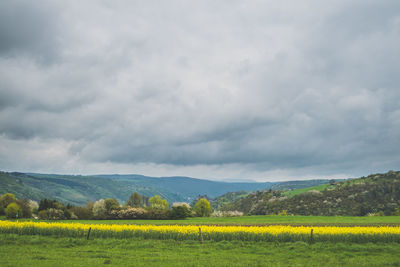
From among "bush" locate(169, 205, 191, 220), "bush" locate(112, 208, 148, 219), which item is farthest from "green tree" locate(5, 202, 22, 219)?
"bush" locate(169, 205, 191, 220)

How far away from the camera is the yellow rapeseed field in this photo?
30016mm

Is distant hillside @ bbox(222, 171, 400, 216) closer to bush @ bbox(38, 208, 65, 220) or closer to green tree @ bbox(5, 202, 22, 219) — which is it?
bush @ bbox(38, 208, 65, 220)

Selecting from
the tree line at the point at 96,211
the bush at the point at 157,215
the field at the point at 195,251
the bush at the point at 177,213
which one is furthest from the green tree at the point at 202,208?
the field at the point at 195,251

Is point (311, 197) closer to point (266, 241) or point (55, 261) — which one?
point (266, 241)

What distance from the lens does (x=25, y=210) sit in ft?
302

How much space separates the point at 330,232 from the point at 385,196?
150782mm

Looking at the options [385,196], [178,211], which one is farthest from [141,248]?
[385,196]

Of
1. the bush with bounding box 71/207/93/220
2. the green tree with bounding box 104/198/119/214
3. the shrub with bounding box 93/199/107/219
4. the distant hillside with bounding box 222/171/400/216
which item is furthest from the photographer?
the distant hillside with bounding box 222/171/400/216

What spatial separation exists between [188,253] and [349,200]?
156907 millimetres

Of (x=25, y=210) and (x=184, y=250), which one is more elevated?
(x=184, y=250)

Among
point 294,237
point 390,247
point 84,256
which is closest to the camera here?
point 84,256

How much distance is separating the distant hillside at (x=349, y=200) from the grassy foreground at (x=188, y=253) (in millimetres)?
134587

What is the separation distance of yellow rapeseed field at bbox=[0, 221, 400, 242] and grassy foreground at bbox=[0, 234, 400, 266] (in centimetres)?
183

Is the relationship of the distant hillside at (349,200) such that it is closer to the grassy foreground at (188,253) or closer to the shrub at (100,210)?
the shrub at (100,210)
